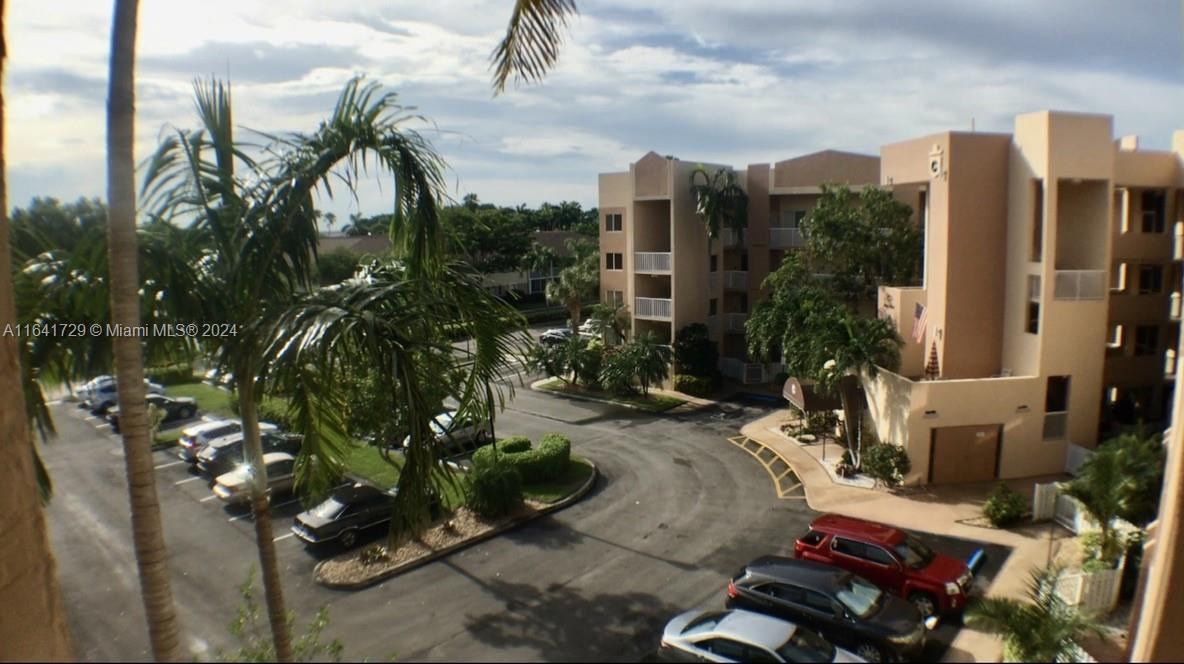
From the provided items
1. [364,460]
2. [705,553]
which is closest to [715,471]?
[705,553]

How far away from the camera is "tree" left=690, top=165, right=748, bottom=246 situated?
1087 inches

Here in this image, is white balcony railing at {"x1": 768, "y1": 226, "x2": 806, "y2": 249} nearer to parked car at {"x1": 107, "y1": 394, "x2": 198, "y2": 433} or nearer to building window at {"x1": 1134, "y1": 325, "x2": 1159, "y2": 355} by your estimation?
building window at {"x1": 1134, "y1": 325, "x2": 1159, "y2": 355}

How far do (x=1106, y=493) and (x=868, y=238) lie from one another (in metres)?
11.8

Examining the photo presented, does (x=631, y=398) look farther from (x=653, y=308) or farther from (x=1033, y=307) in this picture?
(x=1033, y=307)

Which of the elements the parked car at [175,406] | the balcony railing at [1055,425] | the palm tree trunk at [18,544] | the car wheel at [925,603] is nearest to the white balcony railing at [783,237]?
the balcony railing at [1055,425]

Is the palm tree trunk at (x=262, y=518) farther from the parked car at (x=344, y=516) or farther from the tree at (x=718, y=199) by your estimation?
the tree at (x=718, y=199)

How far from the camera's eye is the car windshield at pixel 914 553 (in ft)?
38.3

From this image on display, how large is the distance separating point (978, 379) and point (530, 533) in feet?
36.9

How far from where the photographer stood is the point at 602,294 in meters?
31.6

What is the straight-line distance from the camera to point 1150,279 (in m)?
19.7

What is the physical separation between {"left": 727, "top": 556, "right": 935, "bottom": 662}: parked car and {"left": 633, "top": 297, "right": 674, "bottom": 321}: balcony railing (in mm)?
18218

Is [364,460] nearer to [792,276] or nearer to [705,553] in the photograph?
[705,553]

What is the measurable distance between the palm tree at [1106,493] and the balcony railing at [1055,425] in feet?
22.0

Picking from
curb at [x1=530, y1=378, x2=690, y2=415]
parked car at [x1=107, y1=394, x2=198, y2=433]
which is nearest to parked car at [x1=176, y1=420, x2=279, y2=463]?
parked car at [x1=107, y1=394, x2=198, y2=433]
